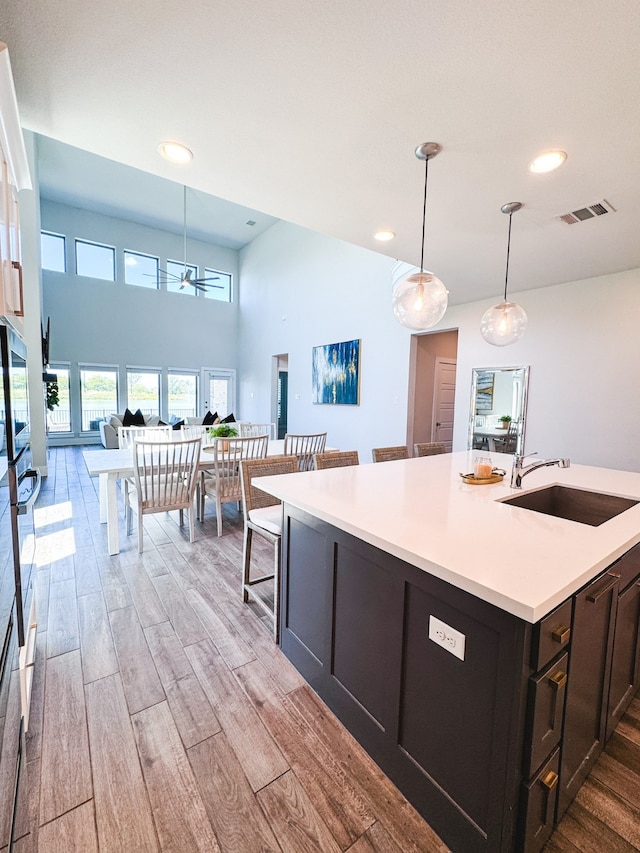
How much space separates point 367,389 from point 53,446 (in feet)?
23.7

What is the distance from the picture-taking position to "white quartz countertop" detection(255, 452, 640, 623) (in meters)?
0.92

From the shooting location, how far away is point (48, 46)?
4.45 ft

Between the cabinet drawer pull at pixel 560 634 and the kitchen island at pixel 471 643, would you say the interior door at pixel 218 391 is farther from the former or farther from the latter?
the cabinet drawer pull at pixel 560 634

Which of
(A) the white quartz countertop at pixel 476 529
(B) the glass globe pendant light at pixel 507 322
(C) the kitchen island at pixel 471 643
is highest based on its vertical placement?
(B) the glass globe pendant light at pixel 507 322

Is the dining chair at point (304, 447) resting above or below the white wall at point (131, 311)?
below

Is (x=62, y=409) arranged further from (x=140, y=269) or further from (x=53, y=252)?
(x=140, y=269)

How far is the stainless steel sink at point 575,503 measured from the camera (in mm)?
1845

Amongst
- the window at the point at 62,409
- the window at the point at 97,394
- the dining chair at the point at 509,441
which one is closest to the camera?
the dining chair at the point at 509,441

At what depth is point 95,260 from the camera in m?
8.40

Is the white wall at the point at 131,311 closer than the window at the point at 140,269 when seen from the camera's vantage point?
Yes

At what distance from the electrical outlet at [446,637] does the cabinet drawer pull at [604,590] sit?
0.41m

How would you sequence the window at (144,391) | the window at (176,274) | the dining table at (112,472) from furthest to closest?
1. the window at (176,274)
2. the window at (144,391)
3. the dining table at (112,472)

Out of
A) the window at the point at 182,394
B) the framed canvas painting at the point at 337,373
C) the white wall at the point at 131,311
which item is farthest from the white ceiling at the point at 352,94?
the window at the point at 182,394

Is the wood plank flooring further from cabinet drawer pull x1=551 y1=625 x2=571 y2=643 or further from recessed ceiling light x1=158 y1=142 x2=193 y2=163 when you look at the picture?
recessed ceiling light x1=158 y1=142 x2=193 y2=163
